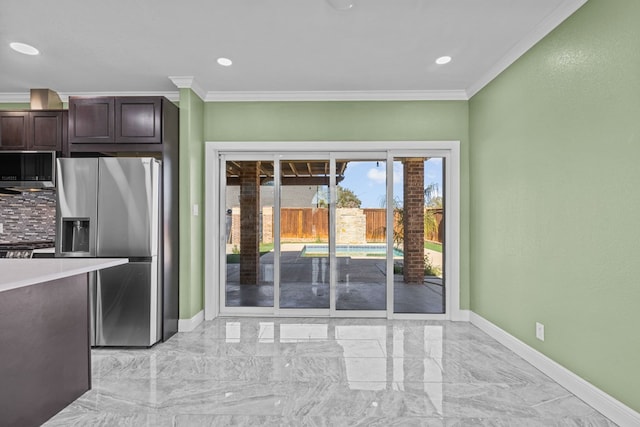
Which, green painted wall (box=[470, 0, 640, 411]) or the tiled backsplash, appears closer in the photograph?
green painted wall (box=[470, 0, 640, 411])

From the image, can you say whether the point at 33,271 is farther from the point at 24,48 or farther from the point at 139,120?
the point at 24,48

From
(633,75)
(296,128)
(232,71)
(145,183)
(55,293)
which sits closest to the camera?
(633,75)

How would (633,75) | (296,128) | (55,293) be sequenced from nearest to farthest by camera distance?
(633,75)
(55,293)
(296,128)

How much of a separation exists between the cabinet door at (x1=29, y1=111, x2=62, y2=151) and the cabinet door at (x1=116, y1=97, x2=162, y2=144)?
0.81 meters

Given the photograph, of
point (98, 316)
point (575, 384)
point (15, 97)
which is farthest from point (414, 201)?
point (15, 97)

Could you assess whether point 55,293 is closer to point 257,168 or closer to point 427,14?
point 257,168

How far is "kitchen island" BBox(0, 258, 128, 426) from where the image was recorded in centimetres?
180

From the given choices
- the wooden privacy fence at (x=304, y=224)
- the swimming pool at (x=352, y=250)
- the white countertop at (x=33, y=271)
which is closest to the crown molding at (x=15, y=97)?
the white countertop at (x=33, y=271)

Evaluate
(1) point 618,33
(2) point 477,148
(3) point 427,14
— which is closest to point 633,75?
(1) point 618,33

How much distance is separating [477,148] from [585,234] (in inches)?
72.4

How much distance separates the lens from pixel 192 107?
150 inches

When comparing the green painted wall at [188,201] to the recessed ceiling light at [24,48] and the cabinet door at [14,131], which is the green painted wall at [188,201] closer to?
the recessed ceiling light at [24,48]

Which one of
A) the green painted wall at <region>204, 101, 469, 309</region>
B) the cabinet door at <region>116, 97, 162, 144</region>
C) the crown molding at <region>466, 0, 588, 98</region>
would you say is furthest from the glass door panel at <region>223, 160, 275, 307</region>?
the crown molding at <region>466, 0, 588, 98</region>

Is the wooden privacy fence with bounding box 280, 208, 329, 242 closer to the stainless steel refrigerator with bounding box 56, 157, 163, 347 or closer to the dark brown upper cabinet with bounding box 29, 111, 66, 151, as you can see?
the stainless steel refrigerator with bounding box 56, 157, 163, 347
